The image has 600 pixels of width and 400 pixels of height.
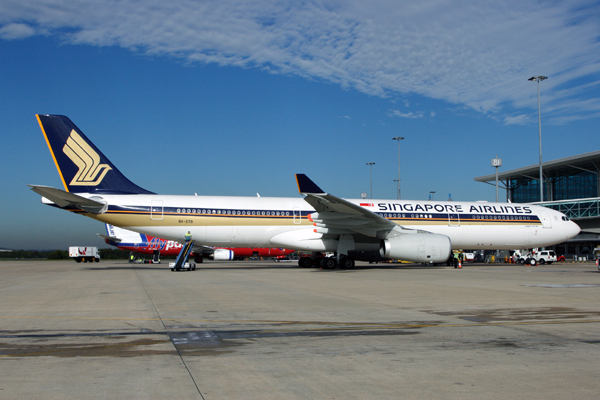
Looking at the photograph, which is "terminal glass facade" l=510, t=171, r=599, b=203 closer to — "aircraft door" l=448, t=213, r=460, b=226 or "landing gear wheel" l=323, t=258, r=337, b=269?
"aircraft door" l=448, t=213, r=460, b=226

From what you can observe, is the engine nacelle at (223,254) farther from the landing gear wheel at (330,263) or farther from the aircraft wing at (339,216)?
the aircraft wing at (339,216)

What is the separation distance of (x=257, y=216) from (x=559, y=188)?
53.1m

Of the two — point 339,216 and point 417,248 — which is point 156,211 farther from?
point 417,248

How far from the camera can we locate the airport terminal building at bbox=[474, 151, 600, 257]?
44.4 meters

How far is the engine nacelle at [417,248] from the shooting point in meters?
21.2

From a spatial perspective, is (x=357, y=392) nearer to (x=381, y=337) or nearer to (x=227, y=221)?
(x=381, y=337)

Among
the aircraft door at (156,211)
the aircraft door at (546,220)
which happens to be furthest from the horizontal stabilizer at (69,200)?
the aircraft door at (546,220)

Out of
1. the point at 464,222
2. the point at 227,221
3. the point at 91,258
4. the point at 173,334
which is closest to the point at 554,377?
the point at 173,334

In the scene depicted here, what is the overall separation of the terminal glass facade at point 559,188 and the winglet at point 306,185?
49.4 metres

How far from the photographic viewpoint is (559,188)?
62.2 metres

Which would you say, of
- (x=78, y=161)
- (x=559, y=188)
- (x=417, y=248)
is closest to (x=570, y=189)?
(x=559, y=188)

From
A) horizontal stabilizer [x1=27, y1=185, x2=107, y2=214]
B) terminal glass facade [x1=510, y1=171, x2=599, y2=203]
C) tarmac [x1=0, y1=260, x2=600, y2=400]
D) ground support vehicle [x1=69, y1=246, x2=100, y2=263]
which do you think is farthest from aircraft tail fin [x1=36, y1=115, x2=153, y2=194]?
terminal glass facade [x1=510, y1=171, x2=599, y2=203]

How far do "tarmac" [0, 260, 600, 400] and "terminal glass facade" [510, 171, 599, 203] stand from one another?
56.3 m

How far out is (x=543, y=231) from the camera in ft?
89.8
